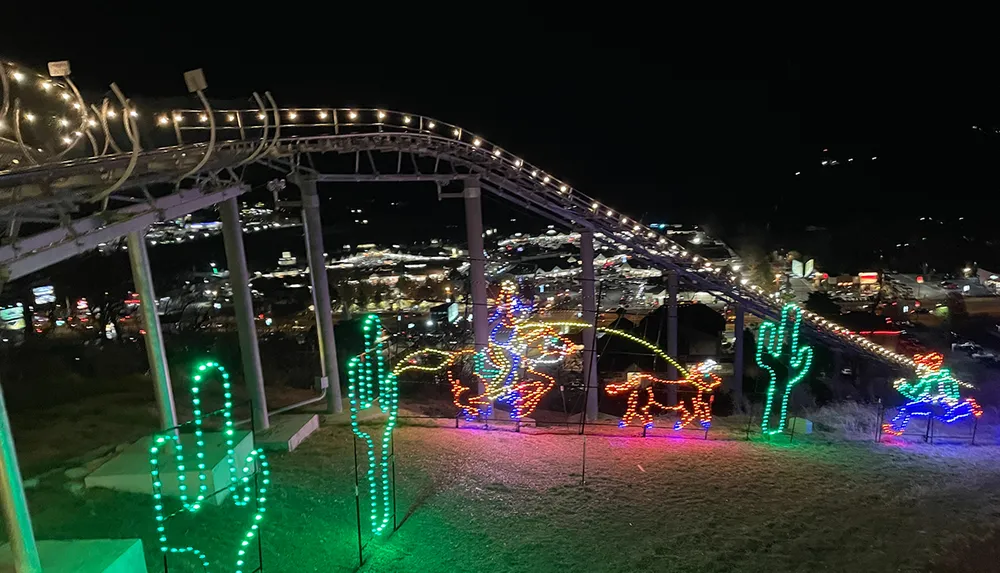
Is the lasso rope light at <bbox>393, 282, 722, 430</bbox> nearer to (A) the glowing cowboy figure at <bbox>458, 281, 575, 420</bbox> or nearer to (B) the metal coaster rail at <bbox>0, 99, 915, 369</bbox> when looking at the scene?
(A) the glowing cowboy figure at <bbox>458, 281, 575, 420</bbox>

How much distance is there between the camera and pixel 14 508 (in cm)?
516

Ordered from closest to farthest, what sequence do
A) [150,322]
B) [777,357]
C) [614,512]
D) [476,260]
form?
[614,512] < [150,322] < [476,260] < [777,357]

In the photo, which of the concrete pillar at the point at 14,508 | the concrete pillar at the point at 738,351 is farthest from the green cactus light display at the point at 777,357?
the concrete pillar at the point at 14,508

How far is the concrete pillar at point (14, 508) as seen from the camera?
5.04 metres

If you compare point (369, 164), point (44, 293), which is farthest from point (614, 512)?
point (44, 293)

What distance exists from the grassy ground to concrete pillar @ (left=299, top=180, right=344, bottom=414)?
169 centimetres

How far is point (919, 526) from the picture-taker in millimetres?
7949

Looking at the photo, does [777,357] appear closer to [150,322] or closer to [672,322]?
[672,322]

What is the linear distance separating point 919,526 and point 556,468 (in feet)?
17.2

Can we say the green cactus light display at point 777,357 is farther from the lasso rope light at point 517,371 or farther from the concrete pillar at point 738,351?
the concrete pillar at point 738,351

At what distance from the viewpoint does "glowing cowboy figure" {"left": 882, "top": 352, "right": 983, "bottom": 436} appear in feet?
42.1

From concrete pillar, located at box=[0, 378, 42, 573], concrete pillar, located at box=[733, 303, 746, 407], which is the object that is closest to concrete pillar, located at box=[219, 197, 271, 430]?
concrete pillar, located at box=[0, 378, 42, 573]

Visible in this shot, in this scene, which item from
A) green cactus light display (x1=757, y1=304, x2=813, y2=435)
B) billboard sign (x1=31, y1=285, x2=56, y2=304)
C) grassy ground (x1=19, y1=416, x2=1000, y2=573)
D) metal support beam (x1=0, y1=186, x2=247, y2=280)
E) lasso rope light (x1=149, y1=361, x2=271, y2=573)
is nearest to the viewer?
metal support beam (x1=0, y1=186, x2=247, y2=280)

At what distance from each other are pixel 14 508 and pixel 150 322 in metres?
4.07
